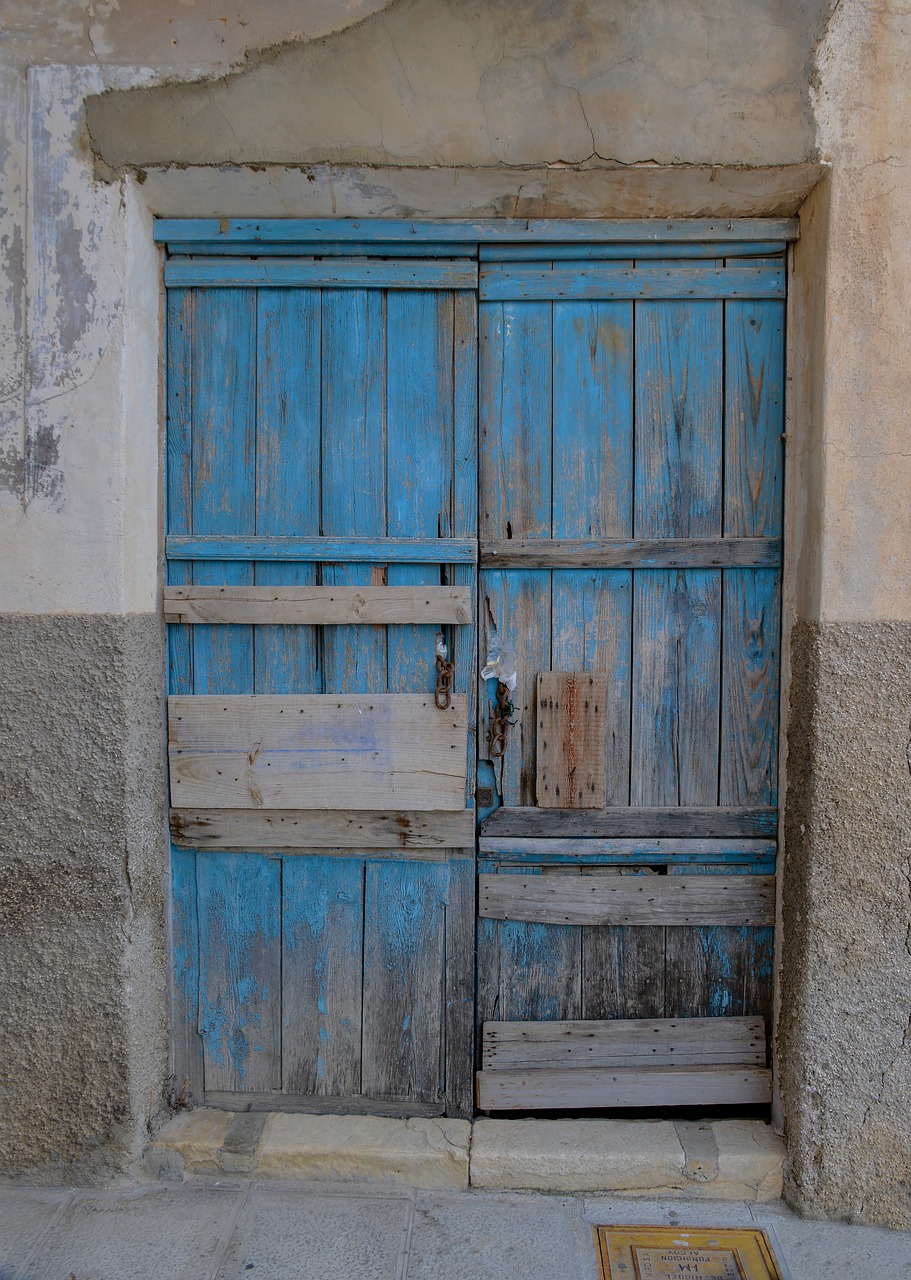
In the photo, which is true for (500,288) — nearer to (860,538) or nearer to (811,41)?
(811,41)

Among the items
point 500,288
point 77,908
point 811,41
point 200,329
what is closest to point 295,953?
point 77,908

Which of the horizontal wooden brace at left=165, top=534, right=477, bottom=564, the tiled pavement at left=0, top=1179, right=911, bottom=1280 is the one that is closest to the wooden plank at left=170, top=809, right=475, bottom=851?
the horizontal wooden brace at left=165, top=534, right=477, bottom=564

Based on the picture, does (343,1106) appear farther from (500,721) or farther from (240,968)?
(500,721)

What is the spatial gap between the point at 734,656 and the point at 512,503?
759 millimetres

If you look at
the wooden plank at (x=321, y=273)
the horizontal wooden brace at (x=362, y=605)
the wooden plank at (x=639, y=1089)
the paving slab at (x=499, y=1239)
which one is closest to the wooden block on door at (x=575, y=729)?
the horizontal wooden brace at (x=362, y=605)

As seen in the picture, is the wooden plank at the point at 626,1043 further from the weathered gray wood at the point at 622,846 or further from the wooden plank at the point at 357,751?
the wooden plank at the point at 357,751

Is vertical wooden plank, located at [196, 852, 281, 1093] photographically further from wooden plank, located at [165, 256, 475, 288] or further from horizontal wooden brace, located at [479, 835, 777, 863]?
wooden plank, located at [165, 256, 475, 288]

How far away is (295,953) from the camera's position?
2.31 metres

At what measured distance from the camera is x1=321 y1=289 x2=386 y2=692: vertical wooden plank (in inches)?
88.4

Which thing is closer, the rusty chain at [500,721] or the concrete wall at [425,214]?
the concrete wall at [425,214]

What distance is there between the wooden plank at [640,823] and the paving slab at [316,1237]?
0.99m

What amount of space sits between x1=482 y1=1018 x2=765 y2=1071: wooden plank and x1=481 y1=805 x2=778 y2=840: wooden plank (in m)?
0.54

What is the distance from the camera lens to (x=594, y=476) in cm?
225

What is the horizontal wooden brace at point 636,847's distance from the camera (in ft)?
7.39
